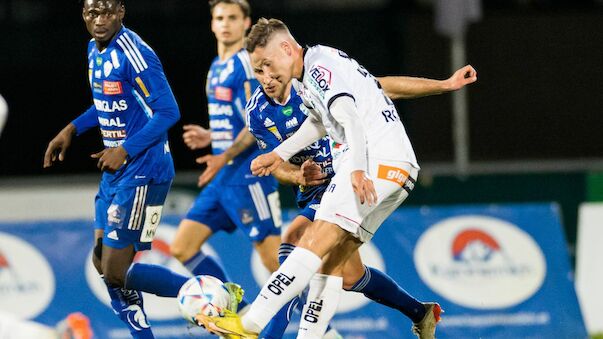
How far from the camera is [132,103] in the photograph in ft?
21.8

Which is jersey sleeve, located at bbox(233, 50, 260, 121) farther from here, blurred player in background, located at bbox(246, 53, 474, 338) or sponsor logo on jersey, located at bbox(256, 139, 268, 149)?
blurred player in background, located at bbox(246, 53, 474, 338)

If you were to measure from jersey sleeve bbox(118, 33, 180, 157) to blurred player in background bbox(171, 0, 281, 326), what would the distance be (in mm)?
1190

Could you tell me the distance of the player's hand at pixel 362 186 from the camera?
18.8 feet

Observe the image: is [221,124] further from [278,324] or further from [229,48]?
[278,324]

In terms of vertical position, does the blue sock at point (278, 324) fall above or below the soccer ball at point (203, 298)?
below

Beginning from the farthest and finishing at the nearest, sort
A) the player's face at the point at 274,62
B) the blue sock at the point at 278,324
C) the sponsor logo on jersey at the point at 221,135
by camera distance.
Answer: the sponsor logo on jersey at the point at 221,135
the blue sock at the point at 278,324
the player's face at the point at 274,62

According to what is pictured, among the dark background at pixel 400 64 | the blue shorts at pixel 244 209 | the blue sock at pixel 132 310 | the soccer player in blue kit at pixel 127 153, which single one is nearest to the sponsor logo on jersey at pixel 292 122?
the soccer player in blue kit at pixel 127 153

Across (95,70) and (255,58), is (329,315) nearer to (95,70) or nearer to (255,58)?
(255,58)

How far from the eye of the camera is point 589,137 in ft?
44.8

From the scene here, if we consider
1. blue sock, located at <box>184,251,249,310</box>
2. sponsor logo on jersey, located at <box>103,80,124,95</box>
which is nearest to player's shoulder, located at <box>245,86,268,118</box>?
sponsor logo on jersey, located at <box>103,80,124,95</box>

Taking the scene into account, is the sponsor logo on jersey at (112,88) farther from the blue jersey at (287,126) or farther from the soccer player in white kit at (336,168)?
the soccer player in white kit at (336,168)

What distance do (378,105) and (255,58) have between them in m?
0.69

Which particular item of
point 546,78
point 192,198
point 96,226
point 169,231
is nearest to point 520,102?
point 546,78

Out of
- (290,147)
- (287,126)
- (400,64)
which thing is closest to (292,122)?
(287,126)
